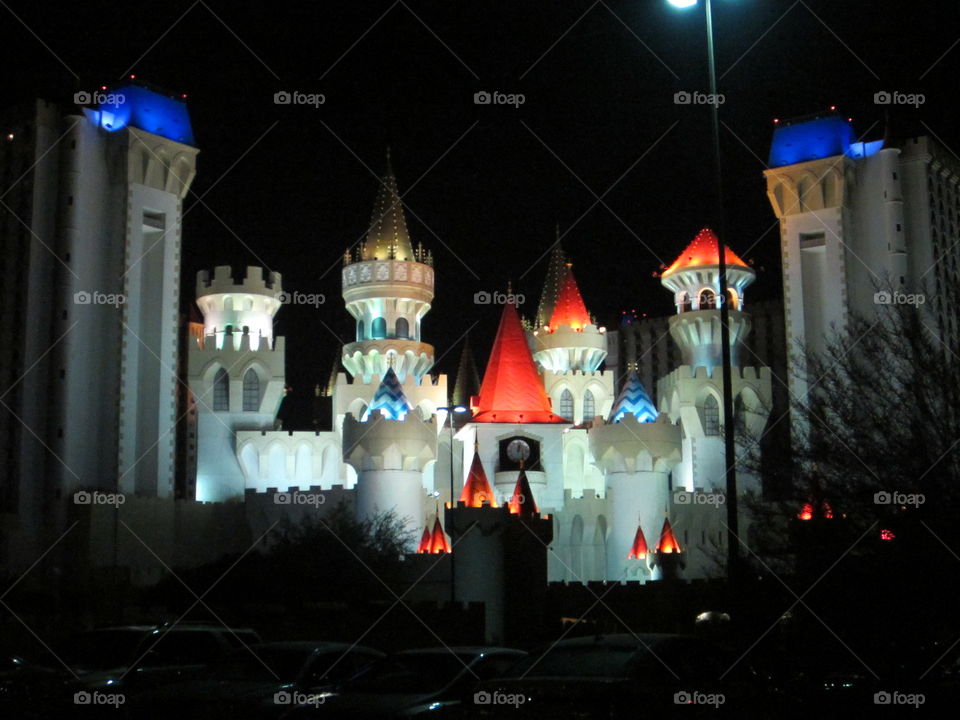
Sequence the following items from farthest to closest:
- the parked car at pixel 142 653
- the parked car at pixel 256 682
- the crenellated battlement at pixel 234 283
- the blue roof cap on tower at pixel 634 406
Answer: the crenellated battlement at pixel 234 283 → the blue roof cap on tower at pixel 634 406 → the parked car at pixel 142 653 → the parked car at pixel 256 682

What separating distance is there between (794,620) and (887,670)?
1581 millimetres

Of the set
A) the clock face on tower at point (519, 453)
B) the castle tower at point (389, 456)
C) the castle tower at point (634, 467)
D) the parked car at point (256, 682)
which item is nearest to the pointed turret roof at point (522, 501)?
the castle tower at point (389, 456)

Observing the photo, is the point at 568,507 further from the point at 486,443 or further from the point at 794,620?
the point at 794,620

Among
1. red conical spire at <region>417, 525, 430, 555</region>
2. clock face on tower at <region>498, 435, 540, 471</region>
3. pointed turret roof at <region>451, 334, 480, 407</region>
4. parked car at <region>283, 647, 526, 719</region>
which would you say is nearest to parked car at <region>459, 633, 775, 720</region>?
parked car at <region>283, 647, 526, 719</region>

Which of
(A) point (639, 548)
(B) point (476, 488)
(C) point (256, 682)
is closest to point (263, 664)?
(C) point (256, 682)

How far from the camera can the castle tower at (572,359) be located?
57.3 m

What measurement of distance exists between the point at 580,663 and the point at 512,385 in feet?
129

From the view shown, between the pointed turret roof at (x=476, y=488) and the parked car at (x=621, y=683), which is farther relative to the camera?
the pointed turret roof at (x=476, y=488)

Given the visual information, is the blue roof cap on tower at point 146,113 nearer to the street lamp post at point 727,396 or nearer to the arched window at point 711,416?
the arched window at point 711,416

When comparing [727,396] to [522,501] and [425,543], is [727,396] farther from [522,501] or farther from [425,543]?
[425,543]

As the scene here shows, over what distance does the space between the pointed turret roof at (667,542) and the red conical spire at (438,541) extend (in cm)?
768

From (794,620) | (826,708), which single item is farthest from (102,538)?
(826,708)

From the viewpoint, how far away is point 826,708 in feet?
44.5

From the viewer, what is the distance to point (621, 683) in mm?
11867
